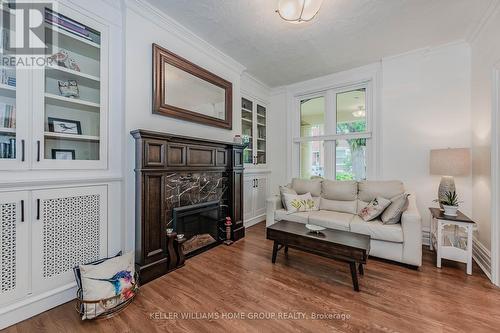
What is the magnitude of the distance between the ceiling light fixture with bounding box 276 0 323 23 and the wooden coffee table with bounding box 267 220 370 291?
2262 millimetres

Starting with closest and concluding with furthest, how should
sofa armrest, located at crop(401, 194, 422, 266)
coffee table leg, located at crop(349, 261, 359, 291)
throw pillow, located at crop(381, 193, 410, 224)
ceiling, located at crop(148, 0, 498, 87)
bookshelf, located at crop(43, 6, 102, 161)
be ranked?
bookshelf, located at crop(43, 6, 102, 161) → coffee table leg, located at crop(349, 261, 359, 291) → ceiling, located at crop(148, 0, 498, 87) → sofa armrest, located at crop(401, 194, 422, 266) → throw pillow, located at crop(381, 193, 410, 224)

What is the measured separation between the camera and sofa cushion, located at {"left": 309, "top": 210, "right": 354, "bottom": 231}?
2.86m

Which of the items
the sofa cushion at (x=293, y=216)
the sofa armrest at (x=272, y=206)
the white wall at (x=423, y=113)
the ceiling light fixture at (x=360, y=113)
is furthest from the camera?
the ceiling light fixture at (x=360, y=113)

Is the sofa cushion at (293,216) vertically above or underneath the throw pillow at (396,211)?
underneath

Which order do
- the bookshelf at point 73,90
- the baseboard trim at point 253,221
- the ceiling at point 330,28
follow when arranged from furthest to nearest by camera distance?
the baseboard trim at point 253,221, the ceiling at point 330,28, the bookshelf at point 73,90

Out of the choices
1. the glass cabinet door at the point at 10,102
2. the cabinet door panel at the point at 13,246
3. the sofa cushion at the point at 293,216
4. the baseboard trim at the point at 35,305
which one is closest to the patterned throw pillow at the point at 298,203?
the sofa cushion at the point at 293,216

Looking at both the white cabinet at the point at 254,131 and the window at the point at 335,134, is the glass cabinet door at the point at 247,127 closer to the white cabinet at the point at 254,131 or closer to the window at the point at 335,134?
the white cabinet at the point at 254,131

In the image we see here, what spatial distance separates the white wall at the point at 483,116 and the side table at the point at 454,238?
0.20 meters

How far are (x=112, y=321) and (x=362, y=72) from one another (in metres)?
4.75

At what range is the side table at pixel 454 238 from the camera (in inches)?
92.0

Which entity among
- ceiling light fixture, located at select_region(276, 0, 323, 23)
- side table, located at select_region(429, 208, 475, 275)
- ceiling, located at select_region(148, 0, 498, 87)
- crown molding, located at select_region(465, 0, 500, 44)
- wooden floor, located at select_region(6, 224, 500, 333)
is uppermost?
ceiling, located at select_region(148, 0, 498, 87)

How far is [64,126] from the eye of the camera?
1.96 m

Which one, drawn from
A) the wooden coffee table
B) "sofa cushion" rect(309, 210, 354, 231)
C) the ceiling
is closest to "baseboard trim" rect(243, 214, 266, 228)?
"sofa cushion" rect(309, 210, 354, 231)

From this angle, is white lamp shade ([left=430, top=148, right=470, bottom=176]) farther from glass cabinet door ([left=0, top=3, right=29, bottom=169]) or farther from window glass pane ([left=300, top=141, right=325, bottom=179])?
glass cabinet door ([left=0, top=3, right=29, bottom=169])
